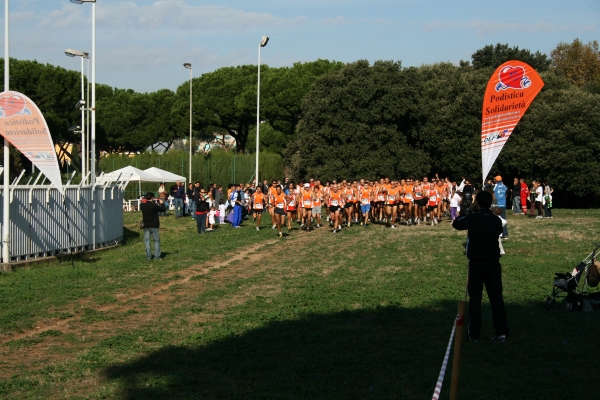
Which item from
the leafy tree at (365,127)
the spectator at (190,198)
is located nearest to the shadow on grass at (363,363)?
the spectator at (190,198)

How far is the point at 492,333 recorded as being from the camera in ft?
31.9

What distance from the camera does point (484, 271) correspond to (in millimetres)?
9328

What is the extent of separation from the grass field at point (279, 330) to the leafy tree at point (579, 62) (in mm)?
61574

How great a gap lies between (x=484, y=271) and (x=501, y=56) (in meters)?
59.1

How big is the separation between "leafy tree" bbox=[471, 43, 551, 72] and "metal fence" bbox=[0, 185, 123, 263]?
49503 mm

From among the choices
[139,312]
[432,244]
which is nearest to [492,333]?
[139,312]

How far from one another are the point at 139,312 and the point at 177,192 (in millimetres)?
24198

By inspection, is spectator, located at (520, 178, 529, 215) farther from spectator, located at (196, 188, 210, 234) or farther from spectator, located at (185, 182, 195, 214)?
spectator, located at (196, 188, 210, 234)

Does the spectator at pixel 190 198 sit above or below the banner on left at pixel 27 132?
below

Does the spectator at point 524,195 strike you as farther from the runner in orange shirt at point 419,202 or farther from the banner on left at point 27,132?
the banner on left at point 27,132

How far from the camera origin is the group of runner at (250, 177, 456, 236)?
26922 millimetres

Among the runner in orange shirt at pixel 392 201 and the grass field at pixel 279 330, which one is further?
the runner in orange shirt at pixel 392 201

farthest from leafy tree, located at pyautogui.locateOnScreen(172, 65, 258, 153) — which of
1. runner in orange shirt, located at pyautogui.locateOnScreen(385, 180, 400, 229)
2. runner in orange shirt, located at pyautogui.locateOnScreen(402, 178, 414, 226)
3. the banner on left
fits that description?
the banner on left

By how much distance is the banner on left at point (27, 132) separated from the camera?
16.5 m
